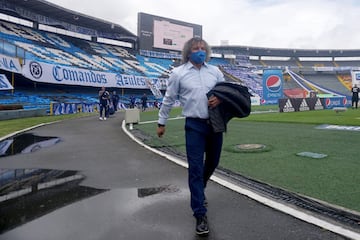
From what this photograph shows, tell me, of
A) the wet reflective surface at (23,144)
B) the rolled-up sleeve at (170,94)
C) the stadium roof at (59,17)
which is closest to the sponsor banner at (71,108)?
the wet reflective surface at (23,144)

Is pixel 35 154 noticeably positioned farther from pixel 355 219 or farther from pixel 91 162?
pixel 355 219

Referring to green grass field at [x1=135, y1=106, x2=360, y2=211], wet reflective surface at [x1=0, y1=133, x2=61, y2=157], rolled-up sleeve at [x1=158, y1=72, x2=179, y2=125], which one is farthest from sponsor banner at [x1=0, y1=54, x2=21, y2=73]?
rolled-up sleeve at [x1=158, y1=72, x2=179, y2=125]

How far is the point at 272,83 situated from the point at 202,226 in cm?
2953

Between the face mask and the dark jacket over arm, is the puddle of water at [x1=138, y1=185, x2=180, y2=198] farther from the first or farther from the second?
the face mask

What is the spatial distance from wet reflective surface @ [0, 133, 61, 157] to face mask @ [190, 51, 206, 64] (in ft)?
19.1

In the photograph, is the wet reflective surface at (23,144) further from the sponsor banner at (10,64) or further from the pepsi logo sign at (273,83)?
the pepsi logo sign at (273,83)

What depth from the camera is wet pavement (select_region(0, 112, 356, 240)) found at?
2982 mm

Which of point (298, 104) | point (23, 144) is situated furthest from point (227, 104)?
point (298, 104)

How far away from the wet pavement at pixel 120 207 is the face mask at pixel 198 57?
64.8 inches

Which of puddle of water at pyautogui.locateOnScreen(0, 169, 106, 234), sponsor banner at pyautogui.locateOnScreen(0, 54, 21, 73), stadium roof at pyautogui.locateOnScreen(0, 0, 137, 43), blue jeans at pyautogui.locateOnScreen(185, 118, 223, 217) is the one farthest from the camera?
stadium roof at pyautogui.locateOnScreen(0, 0, 137, 43)

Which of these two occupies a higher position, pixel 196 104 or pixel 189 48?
pixel 189 48

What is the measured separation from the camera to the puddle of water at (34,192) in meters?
3.49

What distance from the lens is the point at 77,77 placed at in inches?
1252

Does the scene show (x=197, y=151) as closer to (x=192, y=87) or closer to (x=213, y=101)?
(x=213, y=101)
